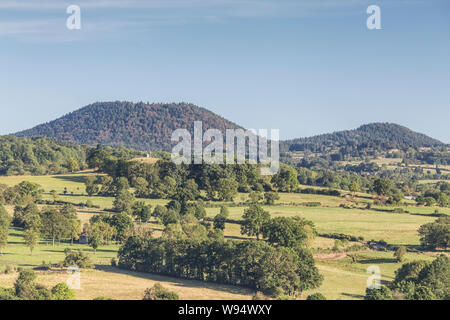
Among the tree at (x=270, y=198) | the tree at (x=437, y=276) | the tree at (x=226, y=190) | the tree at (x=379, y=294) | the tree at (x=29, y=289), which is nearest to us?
the tree at (x=29, y=289)

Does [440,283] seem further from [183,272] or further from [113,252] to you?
[113,252]

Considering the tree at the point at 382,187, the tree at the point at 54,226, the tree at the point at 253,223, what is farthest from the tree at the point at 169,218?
the tree at the point at 382,187

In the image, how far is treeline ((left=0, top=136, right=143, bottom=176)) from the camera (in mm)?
146000

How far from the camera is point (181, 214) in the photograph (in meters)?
81.4

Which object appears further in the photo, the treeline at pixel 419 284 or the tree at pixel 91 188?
the tree at pixel 91 188

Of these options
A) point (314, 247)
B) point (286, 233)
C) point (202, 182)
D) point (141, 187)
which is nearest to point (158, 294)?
point (286, 233)

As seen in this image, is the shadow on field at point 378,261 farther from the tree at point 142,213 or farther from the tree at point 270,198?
the tree at point 270,198

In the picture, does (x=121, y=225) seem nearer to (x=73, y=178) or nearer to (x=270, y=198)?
(x=270, y=198)

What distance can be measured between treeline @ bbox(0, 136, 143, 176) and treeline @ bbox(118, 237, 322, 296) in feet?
295

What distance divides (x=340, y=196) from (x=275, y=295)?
7277 cm

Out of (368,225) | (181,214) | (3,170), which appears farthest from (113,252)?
(3,170)

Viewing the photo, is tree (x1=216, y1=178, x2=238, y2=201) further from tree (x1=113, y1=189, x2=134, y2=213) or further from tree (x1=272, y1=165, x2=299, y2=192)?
tree (x1=113, y1=189, x2=134, y2=213)

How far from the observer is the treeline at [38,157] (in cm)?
14600

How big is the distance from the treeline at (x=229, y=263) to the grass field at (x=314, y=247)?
5.12 ft
